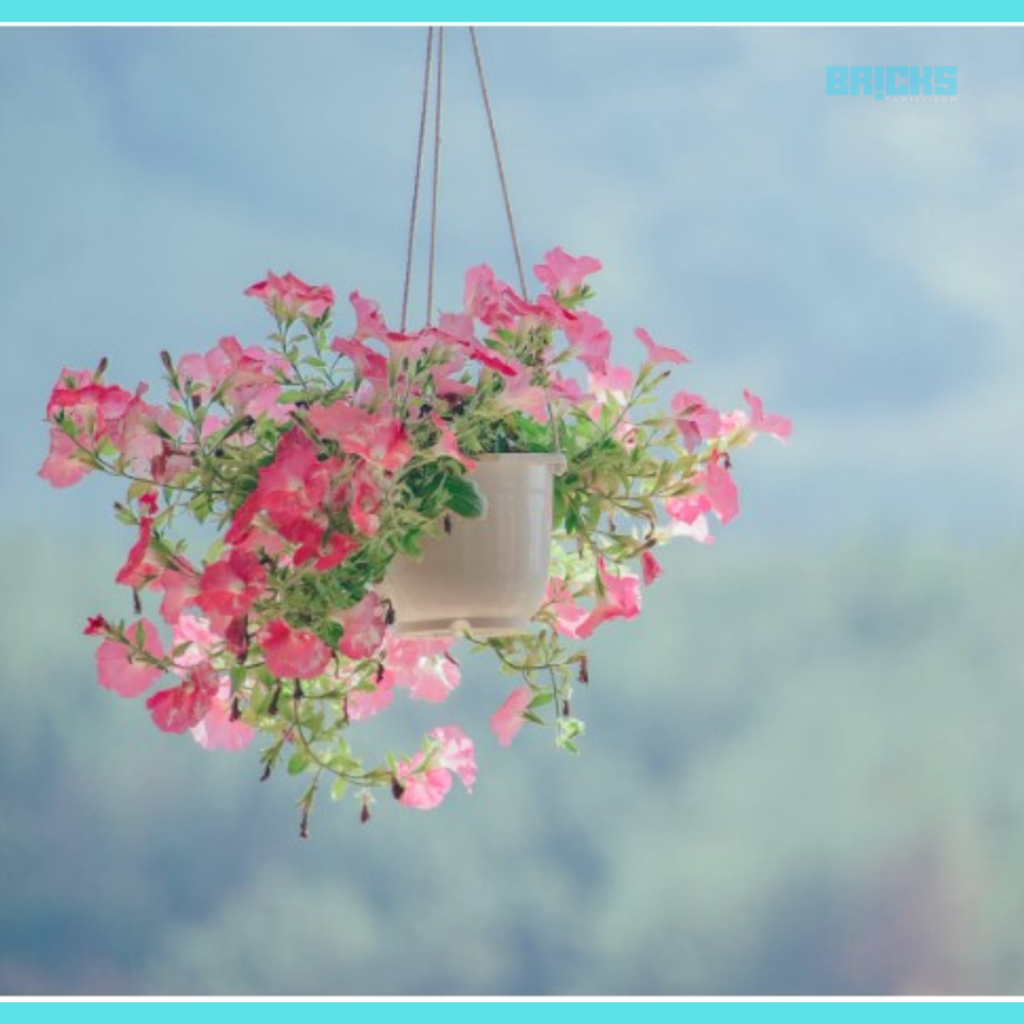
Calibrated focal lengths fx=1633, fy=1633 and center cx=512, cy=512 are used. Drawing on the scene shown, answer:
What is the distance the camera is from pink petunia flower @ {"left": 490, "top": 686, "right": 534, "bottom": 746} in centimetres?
148

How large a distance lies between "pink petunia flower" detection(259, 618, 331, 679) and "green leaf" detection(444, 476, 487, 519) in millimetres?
154

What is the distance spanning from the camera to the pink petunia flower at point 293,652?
1252mm

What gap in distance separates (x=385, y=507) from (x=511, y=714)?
330mm

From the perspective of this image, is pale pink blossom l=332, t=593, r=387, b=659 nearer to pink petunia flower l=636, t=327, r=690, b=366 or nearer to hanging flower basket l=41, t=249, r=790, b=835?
hanging flower basket l=41, t=249, r=790, b=835

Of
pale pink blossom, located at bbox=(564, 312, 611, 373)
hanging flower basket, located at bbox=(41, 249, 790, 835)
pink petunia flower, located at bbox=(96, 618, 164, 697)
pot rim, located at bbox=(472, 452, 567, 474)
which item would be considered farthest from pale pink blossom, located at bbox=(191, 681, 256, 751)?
pale pink blossom, located at bbox=(564, 312, 611, 373)

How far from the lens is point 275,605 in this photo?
125 cm

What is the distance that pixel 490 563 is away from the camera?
52.6 inches

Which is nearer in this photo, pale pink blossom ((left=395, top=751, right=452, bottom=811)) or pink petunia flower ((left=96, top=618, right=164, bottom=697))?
pink petunia flower ((left=96, top=618, right=164, bottom=697))

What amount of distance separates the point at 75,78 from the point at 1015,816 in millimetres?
2558

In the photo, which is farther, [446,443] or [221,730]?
[221,730]

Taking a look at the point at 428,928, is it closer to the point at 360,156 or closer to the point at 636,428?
the point at 360,156

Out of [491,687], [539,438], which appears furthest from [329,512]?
[491,687]

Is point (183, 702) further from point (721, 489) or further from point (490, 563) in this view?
point (721, 489)

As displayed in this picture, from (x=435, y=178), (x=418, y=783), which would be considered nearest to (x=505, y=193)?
(x=435, y=178)
